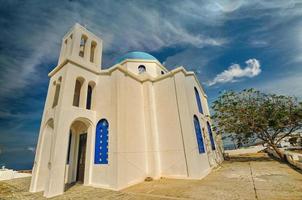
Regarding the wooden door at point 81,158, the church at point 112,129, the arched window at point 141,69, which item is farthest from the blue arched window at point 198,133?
the wooden door at point 81,158

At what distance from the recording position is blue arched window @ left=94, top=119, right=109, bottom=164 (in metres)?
7.93

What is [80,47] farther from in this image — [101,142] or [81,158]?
[81,158]

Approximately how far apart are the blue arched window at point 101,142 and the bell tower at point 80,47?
414 centimetres

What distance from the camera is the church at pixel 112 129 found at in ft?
24.3

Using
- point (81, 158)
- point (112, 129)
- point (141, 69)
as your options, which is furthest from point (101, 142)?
point (141, 69)

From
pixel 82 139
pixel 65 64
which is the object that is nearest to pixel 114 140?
pixel 82 139

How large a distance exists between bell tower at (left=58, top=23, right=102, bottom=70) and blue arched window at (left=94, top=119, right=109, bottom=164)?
13.6 feet

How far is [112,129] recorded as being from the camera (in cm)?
797

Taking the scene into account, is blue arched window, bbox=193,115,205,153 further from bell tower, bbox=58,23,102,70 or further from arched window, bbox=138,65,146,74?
bell tower, bbox=58,23,102,70

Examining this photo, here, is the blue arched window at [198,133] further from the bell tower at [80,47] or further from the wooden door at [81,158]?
the bell tower at [80,47]

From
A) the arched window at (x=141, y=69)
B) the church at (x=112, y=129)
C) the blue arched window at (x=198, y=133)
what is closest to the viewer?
the church at (x=112, y=129)

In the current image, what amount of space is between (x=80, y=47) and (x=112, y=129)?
7329mm

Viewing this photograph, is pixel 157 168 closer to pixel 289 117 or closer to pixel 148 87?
pixel 148 87

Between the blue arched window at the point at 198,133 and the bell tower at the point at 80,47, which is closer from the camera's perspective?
the bell tower at the point at 80,47
